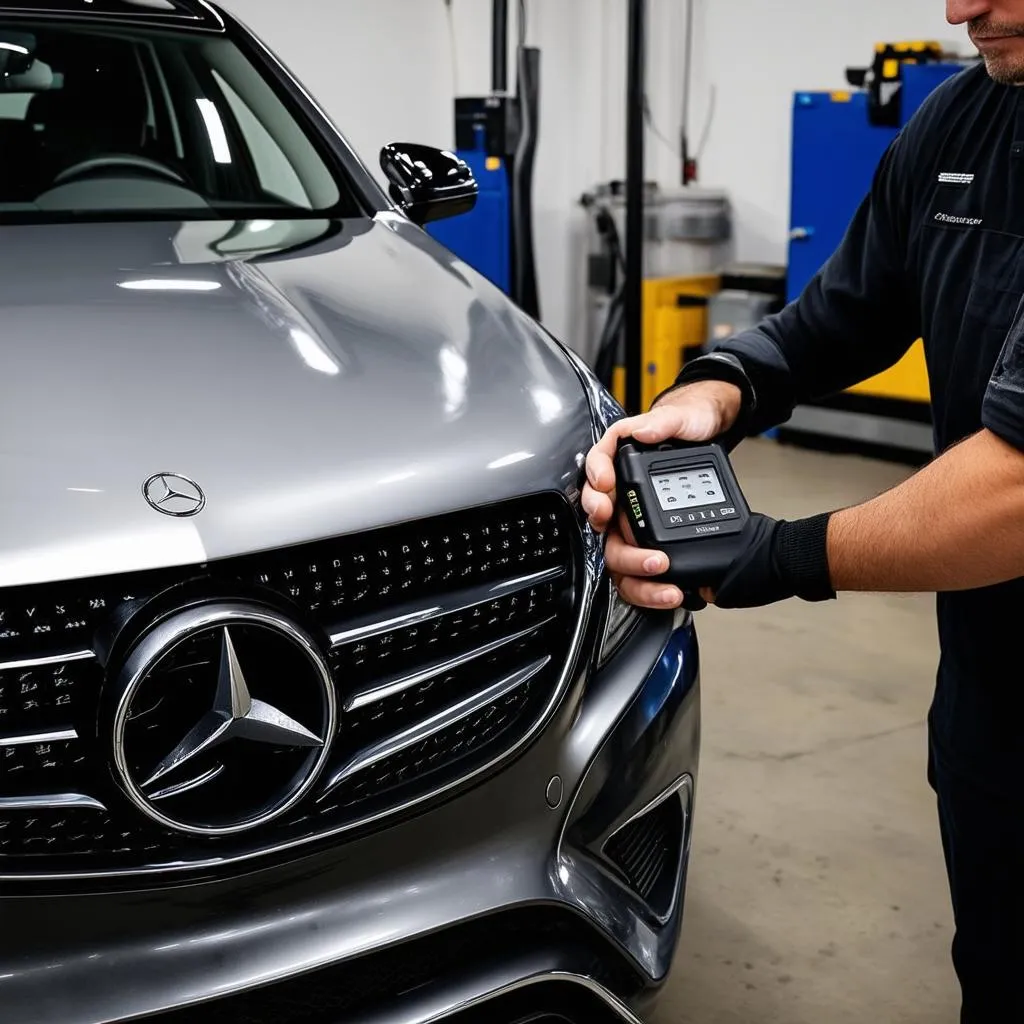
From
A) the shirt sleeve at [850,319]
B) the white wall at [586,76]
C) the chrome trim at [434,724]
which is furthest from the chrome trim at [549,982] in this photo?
the white wall at [586,76]

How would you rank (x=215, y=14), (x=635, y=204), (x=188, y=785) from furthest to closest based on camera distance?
(x=635, y=204) → (x=215, y=14) → (x=188, y=785)

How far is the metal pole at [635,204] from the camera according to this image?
541 cm

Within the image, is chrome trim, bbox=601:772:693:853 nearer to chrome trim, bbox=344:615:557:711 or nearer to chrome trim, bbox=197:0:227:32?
chrome trim, bbox=344:615:557:711

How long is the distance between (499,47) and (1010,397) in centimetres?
547

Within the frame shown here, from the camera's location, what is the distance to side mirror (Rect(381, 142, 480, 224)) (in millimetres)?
Answer: 2234

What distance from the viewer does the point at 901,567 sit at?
1.11 metres

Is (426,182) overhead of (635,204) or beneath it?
overhead

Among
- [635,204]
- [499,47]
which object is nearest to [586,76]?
[499,47]

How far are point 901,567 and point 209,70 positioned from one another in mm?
1733

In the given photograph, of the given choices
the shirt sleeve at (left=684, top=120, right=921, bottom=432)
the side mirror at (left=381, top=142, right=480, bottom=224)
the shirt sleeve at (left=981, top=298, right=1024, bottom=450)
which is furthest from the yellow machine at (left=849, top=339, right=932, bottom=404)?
the shirt sleeve at (left=981, top=298, right=1024, bottom=450)

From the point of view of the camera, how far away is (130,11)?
2248 millimetres

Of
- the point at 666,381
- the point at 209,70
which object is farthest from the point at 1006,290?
the point at 666,381

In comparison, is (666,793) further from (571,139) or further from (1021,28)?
(571,139)

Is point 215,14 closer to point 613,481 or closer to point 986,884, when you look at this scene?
point 613,481
